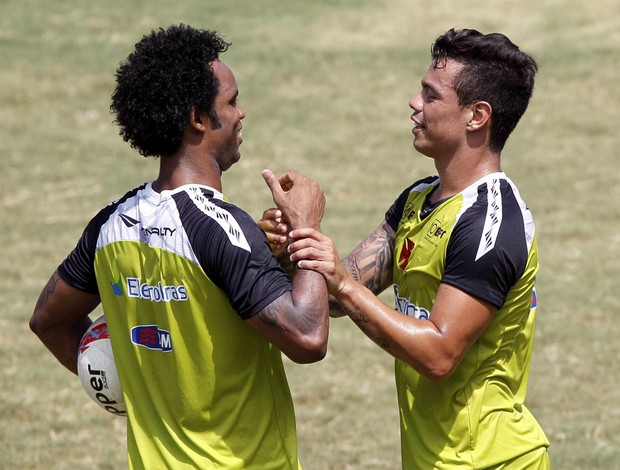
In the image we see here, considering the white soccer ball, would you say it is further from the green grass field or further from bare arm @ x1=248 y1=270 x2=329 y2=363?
the green grass field

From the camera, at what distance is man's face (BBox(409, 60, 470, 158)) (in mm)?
4465

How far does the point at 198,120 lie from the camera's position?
4.18 metres

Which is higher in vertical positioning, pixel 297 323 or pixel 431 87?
pixel 431 87

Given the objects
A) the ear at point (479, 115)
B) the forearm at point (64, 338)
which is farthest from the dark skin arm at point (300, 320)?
the forearm at point (64, 338)

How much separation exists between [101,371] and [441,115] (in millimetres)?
1766

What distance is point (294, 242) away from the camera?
13.4 ft

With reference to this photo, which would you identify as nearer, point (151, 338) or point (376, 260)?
point (151, 338)

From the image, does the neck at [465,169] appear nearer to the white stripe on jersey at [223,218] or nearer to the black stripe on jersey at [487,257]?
the black stripe on jersey at [487,257]

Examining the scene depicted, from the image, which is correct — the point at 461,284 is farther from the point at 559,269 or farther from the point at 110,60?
the point at 110,60

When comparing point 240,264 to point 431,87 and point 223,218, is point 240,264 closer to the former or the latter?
point 223,218

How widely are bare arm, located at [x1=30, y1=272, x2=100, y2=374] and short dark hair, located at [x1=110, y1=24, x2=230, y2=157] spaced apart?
745 mm

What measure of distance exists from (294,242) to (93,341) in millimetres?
1055

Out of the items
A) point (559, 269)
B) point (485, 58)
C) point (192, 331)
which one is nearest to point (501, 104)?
point (485, 58)

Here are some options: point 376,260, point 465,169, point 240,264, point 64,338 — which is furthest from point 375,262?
point 64,338
